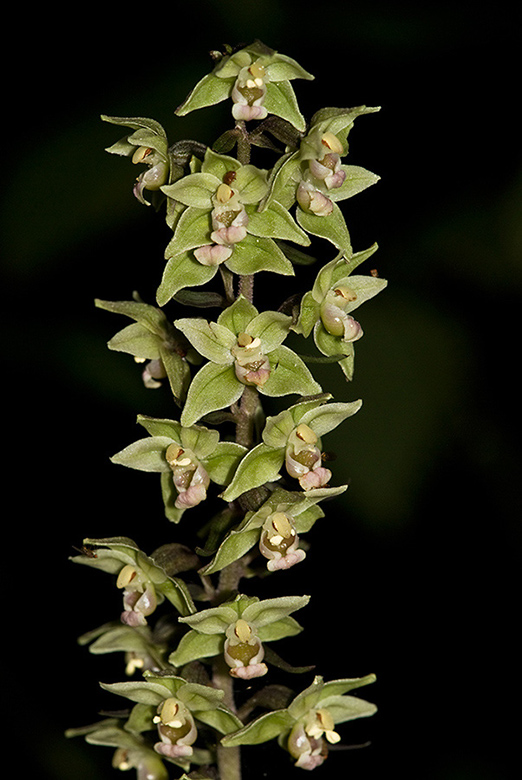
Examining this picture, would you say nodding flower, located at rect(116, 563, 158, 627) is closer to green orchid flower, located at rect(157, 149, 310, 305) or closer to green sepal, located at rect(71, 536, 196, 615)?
green sepal, located at rect(71, 536, 196, 615)

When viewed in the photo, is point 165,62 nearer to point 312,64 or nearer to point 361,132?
point 312,64

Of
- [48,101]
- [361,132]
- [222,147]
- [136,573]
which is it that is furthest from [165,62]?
[136,573]

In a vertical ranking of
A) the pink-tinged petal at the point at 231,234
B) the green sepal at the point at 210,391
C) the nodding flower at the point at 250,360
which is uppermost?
the pink-tinged petal at the point at 231,234

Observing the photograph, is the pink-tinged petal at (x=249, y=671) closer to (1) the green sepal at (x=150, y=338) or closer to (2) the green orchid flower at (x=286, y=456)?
(2) the green orchid flower at (x=286, y=456)

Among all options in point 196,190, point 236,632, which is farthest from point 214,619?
point 196,190

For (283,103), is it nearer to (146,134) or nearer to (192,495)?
(146,134)

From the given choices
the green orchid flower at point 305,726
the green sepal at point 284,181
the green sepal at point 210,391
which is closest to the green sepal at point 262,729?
the green orchid flower at point 305,726
